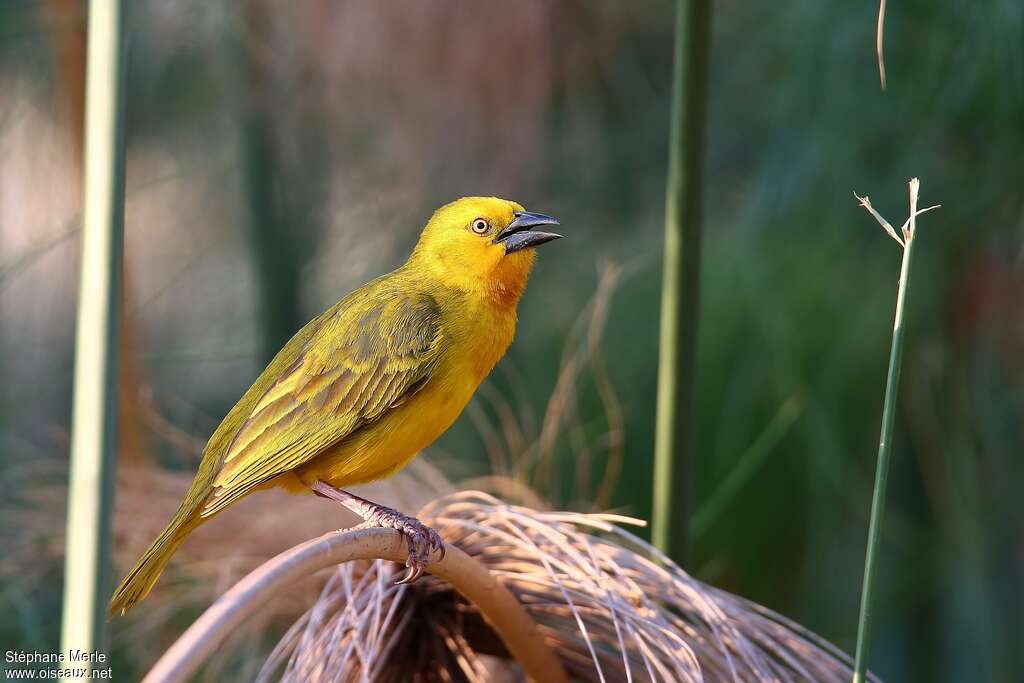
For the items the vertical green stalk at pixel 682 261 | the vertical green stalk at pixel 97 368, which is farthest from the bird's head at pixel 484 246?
the vertical green stalk at pixel 97 368

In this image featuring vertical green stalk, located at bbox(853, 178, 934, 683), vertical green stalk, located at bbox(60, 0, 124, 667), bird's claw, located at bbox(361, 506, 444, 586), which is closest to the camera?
vertical green stalk, located at bbox(60, 0, 124, 667)

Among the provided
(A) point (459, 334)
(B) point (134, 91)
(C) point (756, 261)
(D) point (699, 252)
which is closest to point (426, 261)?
(A) point (459, 334)

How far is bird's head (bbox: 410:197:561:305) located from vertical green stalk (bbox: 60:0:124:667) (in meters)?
0.91

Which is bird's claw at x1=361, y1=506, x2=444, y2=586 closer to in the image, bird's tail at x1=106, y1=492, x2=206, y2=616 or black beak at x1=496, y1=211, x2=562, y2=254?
bird's tail at x1=106, y1=492, x2=206, y2=616

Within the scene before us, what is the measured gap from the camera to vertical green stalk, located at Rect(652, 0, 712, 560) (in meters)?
1.18

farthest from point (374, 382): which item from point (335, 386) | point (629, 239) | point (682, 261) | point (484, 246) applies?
point (629, 239)

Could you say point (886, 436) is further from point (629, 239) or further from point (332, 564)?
point (629, 239)

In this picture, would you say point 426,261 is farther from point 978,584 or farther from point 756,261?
point 978,584

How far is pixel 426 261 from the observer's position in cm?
164

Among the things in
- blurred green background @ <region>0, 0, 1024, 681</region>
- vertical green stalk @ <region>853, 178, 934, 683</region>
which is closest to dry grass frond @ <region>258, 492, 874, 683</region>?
vertical green stalk @ <region>853, 178, 934, 683</region>

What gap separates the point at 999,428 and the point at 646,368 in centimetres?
73

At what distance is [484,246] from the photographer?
157 centimetres

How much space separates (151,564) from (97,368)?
601 millimetres

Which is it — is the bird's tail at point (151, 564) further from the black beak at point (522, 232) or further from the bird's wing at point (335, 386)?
the black beak at point (522, 232)
